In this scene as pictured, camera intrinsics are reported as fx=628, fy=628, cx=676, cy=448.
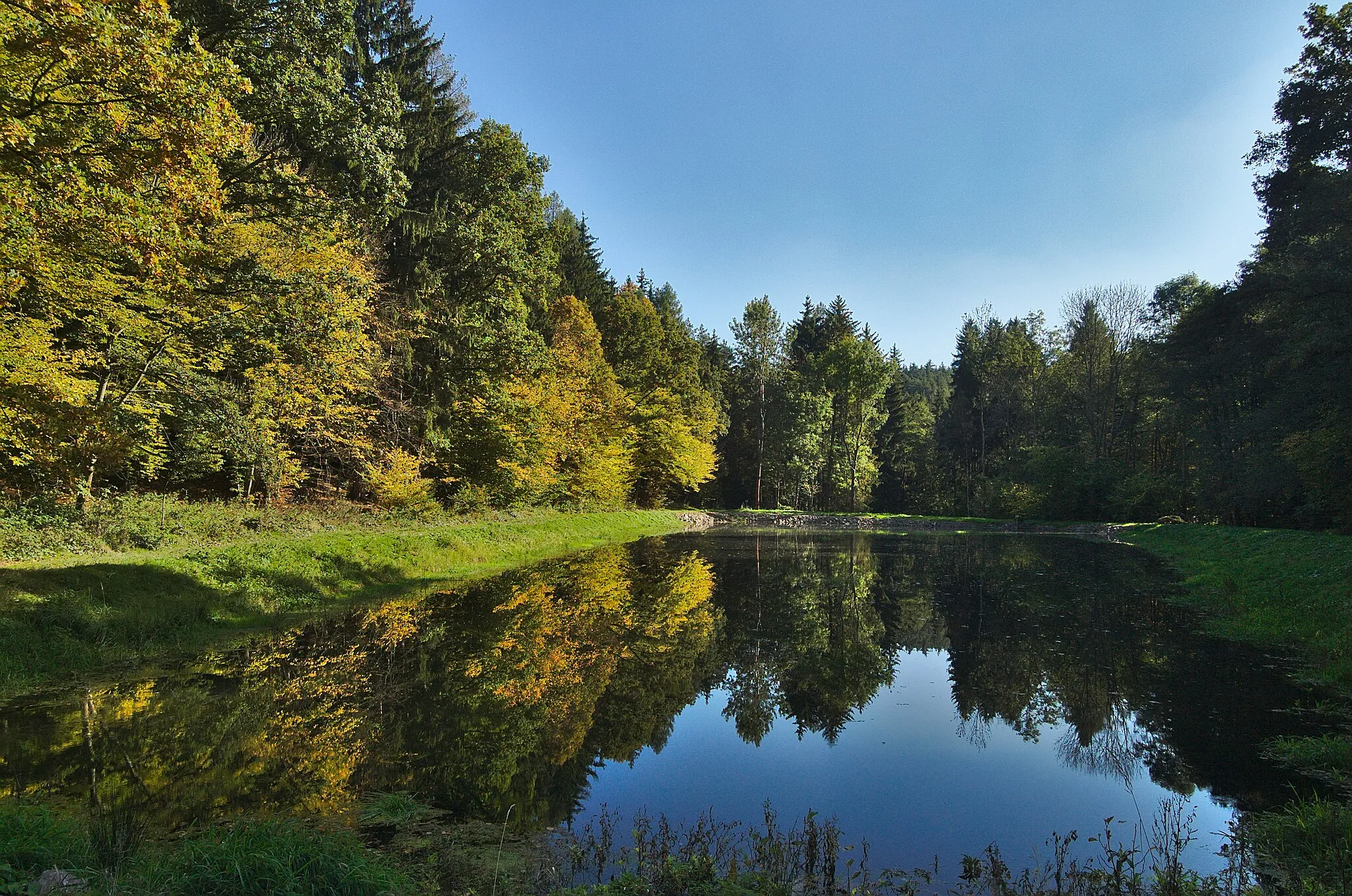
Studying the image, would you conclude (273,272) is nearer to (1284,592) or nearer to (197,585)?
(197,585)

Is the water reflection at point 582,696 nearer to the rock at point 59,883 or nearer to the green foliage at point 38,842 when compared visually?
the green foliage at point 38,842

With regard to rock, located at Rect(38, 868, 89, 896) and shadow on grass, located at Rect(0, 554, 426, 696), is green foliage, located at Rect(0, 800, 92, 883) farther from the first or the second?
shadow on grass, located at Rect(0, 554, 426, 696)

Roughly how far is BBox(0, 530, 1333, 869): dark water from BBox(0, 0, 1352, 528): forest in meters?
6.23

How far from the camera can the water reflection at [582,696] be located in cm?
603

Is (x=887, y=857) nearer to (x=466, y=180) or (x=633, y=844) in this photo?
(x=633, y=844)

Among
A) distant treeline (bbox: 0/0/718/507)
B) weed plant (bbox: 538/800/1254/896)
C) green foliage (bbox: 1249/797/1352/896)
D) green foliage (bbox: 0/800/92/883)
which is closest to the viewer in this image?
green foliage (bbox: 0/800/92/883)

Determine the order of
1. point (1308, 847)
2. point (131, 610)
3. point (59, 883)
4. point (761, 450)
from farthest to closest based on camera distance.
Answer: point (761, 450) → point (131, 610) → point (1308, 847) → point (59, 883)

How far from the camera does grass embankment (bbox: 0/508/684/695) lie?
8.82m

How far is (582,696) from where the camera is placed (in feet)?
28.7

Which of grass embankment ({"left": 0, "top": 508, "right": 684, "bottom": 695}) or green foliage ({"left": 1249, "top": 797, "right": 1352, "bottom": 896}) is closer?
green foliage ({"left": 1249, "top": 797, "right": 1352, "bottom": 896})

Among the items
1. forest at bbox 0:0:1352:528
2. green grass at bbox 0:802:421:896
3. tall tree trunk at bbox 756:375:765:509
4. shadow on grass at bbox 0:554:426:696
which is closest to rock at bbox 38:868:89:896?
green grass at bbox 0:802:421:896

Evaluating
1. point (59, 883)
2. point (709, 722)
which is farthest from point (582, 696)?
point (59, 883)

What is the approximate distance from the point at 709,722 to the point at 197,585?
9839mm

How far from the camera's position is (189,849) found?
4051 mm
